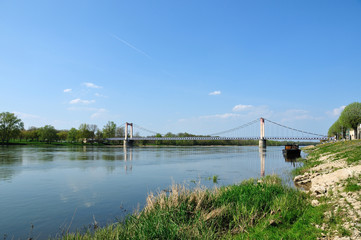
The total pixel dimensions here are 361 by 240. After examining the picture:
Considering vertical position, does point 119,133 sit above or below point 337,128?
below

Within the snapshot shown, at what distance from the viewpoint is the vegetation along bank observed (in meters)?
6.57

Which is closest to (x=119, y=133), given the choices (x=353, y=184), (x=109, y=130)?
(x=109, y=130)

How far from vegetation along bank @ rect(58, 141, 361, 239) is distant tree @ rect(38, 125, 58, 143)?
10956 centimetres

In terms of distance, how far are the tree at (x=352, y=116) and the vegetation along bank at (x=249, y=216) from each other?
5417 cm

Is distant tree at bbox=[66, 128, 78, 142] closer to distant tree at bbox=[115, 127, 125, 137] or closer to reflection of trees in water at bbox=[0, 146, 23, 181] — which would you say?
distant tree at bbox=[115, 127, 125, 137]

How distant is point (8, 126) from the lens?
87625 millimetres

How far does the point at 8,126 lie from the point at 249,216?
103 m

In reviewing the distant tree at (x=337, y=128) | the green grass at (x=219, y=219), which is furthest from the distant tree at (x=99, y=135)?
the green grass at (x=219, y=219)

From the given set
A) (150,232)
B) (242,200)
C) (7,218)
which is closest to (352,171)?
(242,200)

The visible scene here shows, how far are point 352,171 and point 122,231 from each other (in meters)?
10.2

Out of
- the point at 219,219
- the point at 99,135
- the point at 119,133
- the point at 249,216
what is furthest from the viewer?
the point at 119,133

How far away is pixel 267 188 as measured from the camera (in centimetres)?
1142

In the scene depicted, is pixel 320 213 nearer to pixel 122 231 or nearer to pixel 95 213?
pixel 122 231

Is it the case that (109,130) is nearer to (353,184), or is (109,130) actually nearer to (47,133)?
(47,133)
